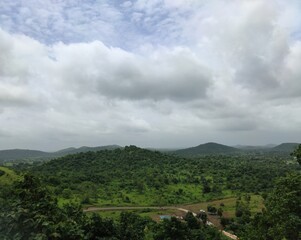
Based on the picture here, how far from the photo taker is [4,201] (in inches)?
1252

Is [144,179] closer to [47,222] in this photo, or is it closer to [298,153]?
[47,222]

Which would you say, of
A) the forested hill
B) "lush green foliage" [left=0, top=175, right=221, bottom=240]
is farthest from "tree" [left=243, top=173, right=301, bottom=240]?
the forested hill

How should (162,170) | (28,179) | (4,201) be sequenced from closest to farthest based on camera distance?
(4,201) < (28,179) < (162,170)

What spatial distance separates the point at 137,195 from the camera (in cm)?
9650

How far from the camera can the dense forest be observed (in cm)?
2609

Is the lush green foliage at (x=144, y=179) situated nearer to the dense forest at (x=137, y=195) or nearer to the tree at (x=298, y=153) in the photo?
the dense forest at (x=137, y=195)

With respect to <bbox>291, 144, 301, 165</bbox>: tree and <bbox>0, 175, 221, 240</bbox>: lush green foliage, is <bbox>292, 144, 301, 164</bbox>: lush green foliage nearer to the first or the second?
<bbox>291, 144, 301, 165</bbox>: tree

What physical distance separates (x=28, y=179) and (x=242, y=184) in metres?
88.5

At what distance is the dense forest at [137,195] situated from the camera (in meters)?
26.1

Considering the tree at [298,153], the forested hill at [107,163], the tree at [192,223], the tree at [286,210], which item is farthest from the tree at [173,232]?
the forested hill at [107,163]

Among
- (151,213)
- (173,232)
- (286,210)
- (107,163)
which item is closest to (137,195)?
(151,213)

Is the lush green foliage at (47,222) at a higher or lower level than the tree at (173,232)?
higher

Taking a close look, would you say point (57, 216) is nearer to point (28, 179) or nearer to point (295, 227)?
point (28, 179)

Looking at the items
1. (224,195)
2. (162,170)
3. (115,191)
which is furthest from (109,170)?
(224,195)
